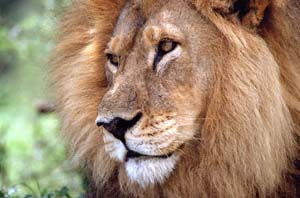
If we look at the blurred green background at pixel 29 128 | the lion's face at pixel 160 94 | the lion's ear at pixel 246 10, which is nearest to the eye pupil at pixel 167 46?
the lion's face at pixel 160 94

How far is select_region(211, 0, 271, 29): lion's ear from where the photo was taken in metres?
4.98

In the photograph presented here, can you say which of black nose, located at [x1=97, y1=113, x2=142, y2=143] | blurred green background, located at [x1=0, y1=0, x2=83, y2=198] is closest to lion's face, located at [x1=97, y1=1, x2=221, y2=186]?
black nose, located at [x1=97, y1=113, x2=142, y2=143]

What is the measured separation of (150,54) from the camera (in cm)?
506

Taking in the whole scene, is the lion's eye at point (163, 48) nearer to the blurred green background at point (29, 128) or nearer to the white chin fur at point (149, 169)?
the white chin fur at point (149, 169)

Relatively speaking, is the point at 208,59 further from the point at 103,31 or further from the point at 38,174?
the point at 38,174

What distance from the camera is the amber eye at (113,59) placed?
5.31m

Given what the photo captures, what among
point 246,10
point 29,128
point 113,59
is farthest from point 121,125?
point 29,128

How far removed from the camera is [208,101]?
16.5 ft

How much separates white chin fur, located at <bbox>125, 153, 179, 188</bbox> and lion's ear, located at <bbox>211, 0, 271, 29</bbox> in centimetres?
79

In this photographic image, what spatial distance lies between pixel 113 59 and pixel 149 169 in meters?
0.75

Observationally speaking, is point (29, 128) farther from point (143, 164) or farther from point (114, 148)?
point (143, 164)

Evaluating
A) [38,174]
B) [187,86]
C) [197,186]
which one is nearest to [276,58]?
[187,86]

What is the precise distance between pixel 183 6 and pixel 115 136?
797mm

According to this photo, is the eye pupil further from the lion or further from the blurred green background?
the blurred green background
